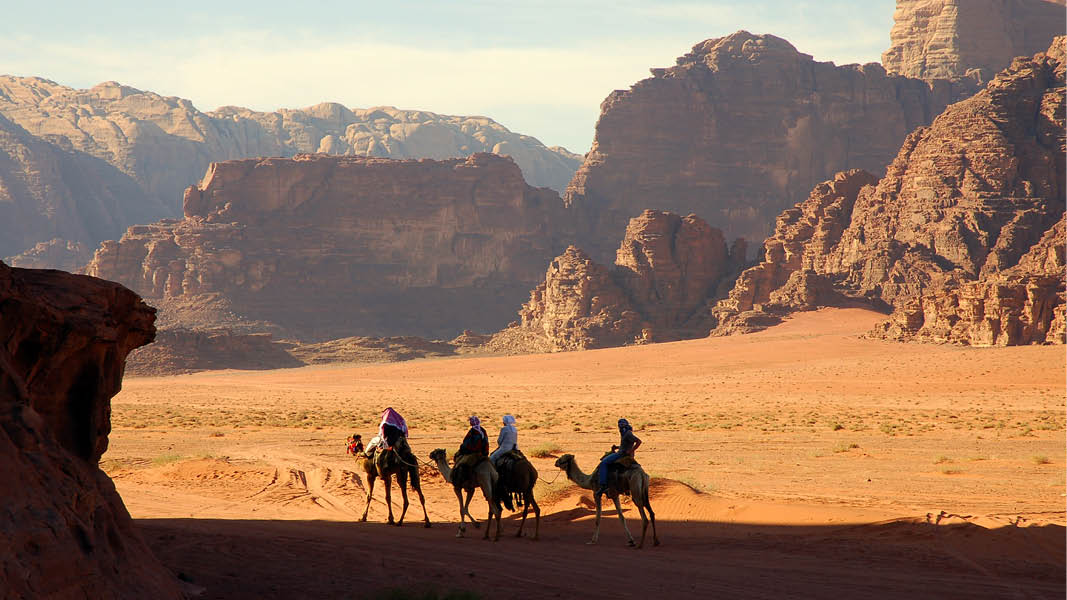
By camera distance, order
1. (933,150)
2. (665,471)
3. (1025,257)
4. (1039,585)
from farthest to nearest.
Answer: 1. (933,150)
2. (1025,257)
3. (665,471)
4. (1039,585)

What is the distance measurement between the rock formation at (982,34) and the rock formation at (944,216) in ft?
226

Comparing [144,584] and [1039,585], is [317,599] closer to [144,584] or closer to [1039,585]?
[144,584]

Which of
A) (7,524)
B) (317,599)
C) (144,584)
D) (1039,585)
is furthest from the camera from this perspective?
(1039,585)

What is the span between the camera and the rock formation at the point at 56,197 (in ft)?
542

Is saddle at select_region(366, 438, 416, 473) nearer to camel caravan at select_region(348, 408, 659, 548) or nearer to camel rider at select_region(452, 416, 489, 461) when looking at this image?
camel caravan at select_region(348, 408, 659, 548)

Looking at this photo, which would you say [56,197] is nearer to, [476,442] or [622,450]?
[476,442]

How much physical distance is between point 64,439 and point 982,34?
589ft

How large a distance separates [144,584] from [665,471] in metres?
16.1

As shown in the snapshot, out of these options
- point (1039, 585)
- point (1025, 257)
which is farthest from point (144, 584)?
point (1025, 257)

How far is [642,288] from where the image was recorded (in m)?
98.8

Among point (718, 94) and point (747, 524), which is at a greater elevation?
point (718, 94)

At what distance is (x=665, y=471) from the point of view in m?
23.9

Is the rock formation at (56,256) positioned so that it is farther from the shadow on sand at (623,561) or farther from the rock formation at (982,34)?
the shadow on sand at (623,561)

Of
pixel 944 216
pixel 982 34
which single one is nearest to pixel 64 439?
pixel 944 216
